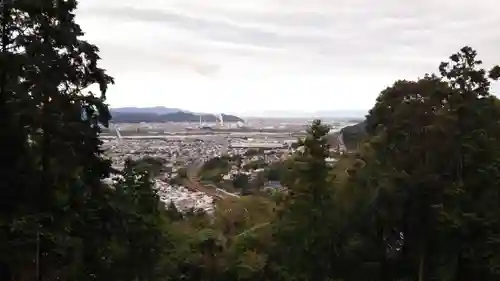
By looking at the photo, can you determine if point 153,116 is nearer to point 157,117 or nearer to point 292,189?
point 157,117

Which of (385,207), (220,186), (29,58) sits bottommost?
(220,186)

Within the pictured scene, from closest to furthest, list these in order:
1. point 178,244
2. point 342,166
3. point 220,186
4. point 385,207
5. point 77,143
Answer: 1. point 77,143
2. point 385,207
3. point 342,166
4. point 178,244
5. point 220,186

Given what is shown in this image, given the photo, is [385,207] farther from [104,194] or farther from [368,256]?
[104,194]

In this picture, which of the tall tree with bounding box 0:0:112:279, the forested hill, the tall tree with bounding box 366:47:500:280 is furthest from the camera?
the forested hill

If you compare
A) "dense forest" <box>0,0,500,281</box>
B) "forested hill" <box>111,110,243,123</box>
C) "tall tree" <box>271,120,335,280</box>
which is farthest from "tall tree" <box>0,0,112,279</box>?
"forested hill" <box>111,110,243,123</box>

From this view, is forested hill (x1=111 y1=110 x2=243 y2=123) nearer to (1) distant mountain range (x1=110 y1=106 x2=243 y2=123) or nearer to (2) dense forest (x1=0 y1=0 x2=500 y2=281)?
(1) distant mountain range (x1=110 y1=106 x2=243 y2=123)

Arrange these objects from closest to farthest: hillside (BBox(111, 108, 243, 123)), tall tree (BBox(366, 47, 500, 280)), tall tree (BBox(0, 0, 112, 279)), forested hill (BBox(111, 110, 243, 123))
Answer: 1. tall tree (BBox(0, 0, 112, 279))
2. tall tree (BBox(366, 47, 500, 280))
3. forested hill (BBox(111, 110, 243, 123))
4. hillside (BBox(111, 108, 243, 123))

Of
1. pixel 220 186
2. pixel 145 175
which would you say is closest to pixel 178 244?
pixel 145 175

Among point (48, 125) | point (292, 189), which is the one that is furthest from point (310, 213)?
point (48, 125)
